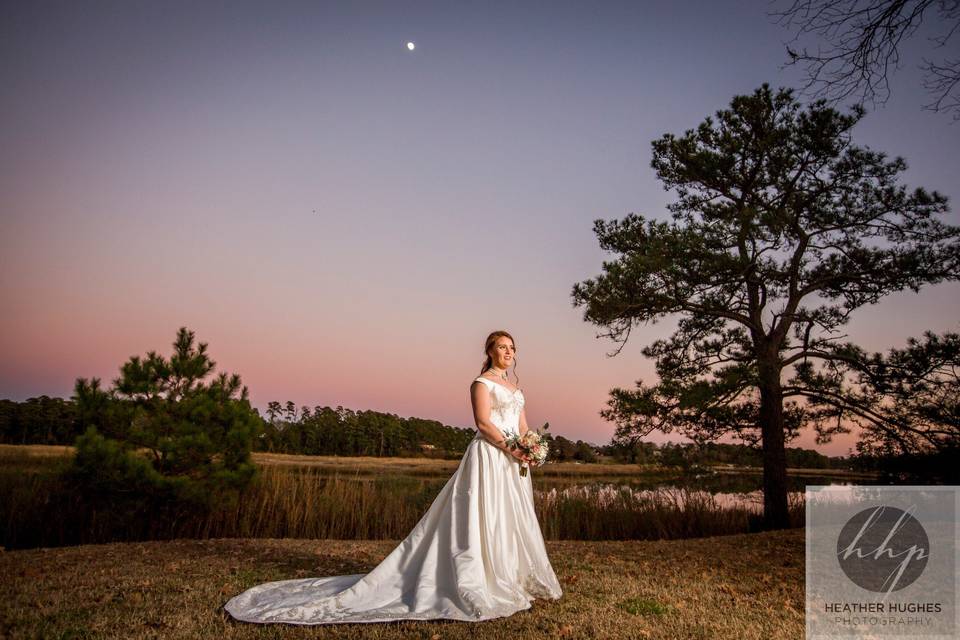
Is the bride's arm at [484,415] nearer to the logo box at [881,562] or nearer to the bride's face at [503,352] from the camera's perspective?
the bride's face at [503,352]

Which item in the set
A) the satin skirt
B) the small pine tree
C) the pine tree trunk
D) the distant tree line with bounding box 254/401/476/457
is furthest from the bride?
→ the distant tree line with bounding box 254/401/476/457

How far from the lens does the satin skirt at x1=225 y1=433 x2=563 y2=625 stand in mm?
4340

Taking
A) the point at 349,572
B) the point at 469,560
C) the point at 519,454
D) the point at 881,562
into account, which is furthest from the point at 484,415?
the point at 881,562

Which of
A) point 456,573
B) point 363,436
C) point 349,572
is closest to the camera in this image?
point 456,573

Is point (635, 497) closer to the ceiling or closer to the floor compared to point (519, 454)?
closer to the floor

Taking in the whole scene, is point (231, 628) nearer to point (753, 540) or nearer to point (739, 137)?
point (753, 540)

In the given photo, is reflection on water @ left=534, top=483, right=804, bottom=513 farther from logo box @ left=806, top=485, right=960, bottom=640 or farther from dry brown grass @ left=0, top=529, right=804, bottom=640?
dry brown grass @ left=0, top=529, right=804, bottom=640

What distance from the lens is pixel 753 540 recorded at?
8758 mm

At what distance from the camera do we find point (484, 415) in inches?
197

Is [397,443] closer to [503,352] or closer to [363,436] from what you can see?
[363,436]

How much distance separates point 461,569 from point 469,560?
102 mm

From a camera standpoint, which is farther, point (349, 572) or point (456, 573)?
point (349, 572)

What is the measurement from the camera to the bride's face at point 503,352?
17.4ft

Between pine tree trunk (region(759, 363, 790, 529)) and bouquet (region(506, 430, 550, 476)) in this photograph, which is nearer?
bouquet (region(506, 430, 550, 476))
